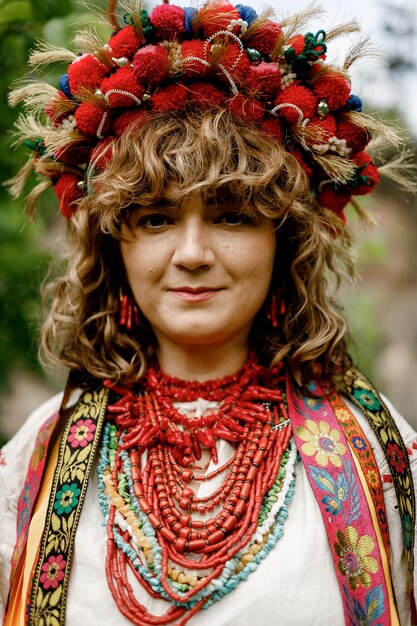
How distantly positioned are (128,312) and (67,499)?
0.50 m

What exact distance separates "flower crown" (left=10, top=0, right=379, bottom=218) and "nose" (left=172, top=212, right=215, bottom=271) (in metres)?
0.26

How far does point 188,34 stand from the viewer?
1.53 m

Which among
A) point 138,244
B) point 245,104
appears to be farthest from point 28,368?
point 245,104

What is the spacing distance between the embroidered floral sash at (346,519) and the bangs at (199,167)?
515 mm

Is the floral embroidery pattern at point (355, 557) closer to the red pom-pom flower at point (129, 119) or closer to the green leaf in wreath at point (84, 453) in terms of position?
the green leaf in wreath at point (84, 453)

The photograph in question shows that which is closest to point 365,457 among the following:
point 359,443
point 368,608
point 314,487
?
point 359,443

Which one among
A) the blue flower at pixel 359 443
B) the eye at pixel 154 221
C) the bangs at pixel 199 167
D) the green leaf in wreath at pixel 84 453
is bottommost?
the green leaf in wreath at pixel 84 453

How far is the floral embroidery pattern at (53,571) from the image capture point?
4.84 ft

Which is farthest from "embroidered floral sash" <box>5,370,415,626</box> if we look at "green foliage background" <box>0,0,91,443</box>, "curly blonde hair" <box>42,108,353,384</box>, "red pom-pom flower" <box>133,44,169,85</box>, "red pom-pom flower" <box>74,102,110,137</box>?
"red pom-pom flower" <box>133,44,169,85</box>

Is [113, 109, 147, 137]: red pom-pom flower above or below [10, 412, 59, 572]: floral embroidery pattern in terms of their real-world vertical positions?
above

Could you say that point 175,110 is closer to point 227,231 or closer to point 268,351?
point 227,231

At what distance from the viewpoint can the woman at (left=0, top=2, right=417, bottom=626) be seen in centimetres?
145

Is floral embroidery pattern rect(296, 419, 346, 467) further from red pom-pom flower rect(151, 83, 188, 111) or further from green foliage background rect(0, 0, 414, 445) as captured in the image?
red pom-pom flower rect(151, 83, 188, 111)

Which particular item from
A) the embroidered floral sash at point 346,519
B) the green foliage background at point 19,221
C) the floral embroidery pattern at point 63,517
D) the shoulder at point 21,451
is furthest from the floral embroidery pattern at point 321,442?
the green foliage background at point 19,221
